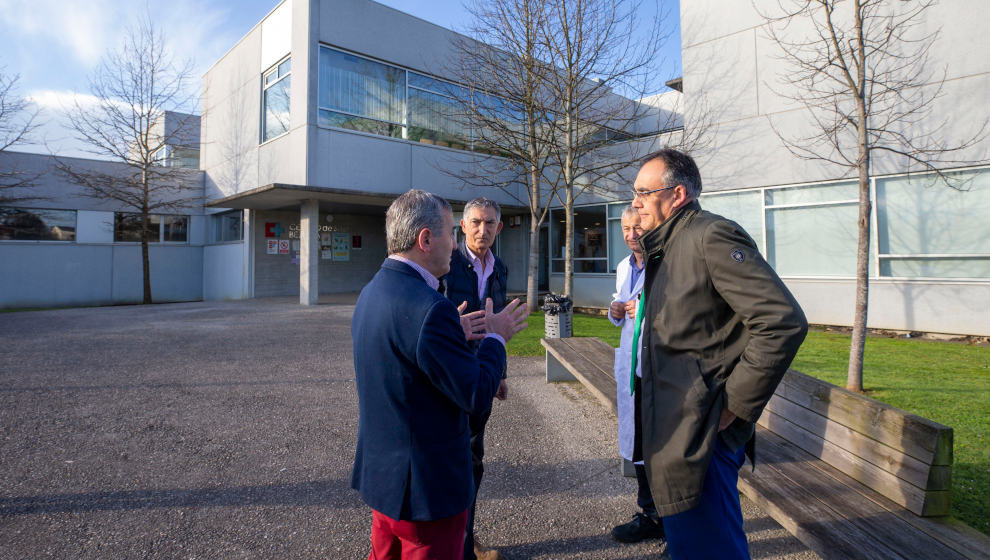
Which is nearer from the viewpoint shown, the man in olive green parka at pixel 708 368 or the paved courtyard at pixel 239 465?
the man in olive green parka at pixel 708 368

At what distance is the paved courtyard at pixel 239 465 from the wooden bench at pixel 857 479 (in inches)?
20.1

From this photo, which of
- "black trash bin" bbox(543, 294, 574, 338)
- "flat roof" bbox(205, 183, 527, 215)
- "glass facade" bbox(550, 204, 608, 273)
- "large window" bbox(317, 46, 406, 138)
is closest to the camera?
"black trash bin" bbox(543, 294, 574, 338)

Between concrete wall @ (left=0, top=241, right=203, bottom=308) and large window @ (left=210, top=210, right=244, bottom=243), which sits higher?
large window @ (left=210, top=210, right=244, bottom=243)

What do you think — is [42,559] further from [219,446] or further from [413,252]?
[413,252]

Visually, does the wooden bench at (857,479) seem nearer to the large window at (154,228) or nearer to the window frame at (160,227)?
the window frame at (160,227)

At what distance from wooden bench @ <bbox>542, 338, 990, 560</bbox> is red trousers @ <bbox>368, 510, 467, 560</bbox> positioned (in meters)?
1.43

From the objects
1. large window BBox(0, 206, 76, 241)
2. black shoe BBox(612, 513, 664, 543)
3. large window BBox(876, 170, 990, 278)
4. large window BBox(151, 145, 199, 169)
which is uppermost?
large window BBox(151, 145, 199, 169)

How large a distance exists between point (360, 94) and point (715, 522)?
16.2 meters

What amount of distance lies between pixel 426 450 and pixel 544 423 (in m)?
3.62

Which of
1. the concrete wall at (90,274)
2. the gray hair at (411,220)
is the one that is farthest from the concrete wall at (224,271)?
the gray hair at (411,220)

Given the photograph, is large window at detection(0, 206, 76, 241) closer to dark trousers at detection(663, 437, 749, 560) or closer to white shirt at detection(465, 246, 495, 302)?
white shirt at detection(465, 246, 495, 302)

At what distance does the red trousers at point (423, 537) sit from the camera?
5.56 ft

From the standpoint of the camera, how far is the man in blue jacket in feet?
8.90

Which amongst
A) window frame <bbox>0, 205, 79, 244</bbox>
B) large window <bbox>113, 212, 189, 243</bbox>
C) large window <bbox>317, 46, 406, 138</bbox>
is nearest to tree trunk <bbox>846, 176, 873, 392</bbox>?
large window <bbox>317, 46, 406, 138</bbox>
